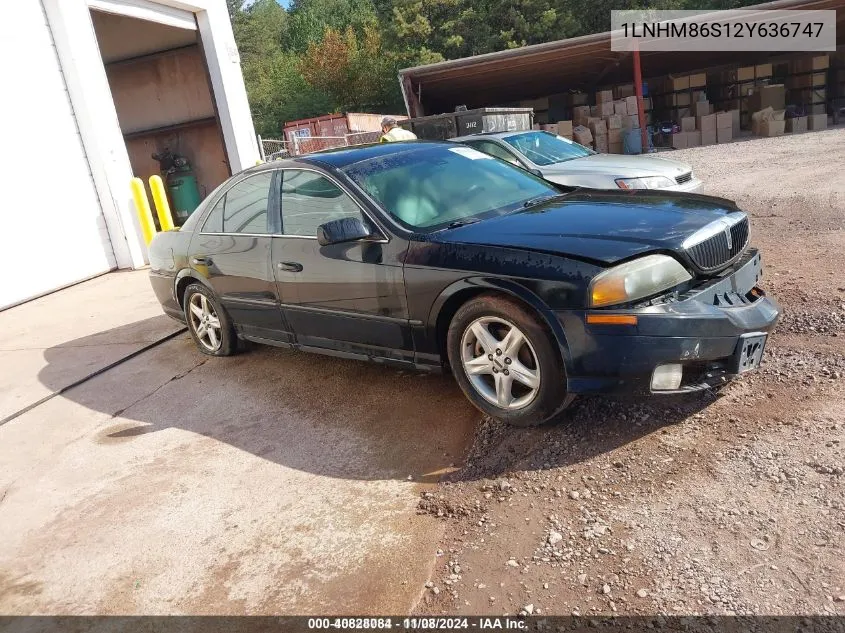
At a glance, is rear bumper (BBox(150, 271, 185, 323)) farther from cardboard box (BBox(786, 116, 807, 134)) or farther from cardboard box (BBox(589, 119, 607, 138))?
cardboard box (BBox(786, 116, 807, 134))

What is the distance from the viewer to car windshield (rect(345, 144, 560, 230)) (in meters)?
4.01


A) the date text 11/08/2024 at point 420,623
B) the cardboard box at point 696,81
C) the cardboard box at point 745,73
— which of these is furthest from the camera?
the cardboard box at point 696,81

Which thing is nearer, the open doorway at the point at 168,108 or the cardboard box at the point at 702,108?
the open doorway at the point at 168,108

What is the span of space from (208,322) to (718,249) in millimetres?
3954

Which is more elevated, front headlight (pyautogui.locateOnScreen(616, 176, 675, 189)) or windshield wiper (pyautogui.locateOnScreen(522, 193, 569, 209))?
windshield wiper (pyautogui.locateOnScreen(522, 193, 569, 209))

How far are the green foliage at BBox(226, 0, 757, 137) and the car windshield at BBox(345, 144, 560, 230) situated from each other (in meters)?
37.1

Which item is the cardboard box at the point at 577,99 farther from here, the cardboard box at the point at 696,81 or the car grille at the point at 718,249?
the car grille at the point at 718,249

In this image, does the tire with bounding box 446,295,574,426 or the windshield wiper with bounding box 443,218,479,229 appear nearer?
the tire with bounding box 446,295,574,426

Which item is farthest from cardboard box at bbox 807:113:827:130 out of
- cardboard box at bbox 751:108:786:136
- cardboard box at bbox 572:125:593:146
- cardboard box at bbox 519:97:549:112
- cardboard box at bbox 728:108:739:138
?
cardboard box at bbox 519:97:549:112

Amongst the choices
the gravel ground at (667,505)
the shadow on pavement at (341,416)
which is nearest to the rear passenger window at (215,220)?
the shadow on pavement at (341,416)

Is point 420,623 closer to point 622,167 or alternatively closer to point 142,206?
Answer: point 622,167

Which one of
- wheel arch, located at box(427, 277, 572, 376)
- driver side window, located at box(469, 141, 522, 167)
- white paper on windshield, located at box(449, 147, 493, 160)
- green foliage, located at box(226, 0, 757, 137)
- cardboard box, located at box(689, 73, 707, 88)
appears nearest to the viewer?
wheel arch, located at box(427, 277, 572, 376)

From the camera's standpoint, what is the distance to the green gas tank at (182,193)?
15820mm

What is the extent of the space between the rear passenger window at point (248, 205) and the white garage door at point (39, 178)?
19.3 ft
